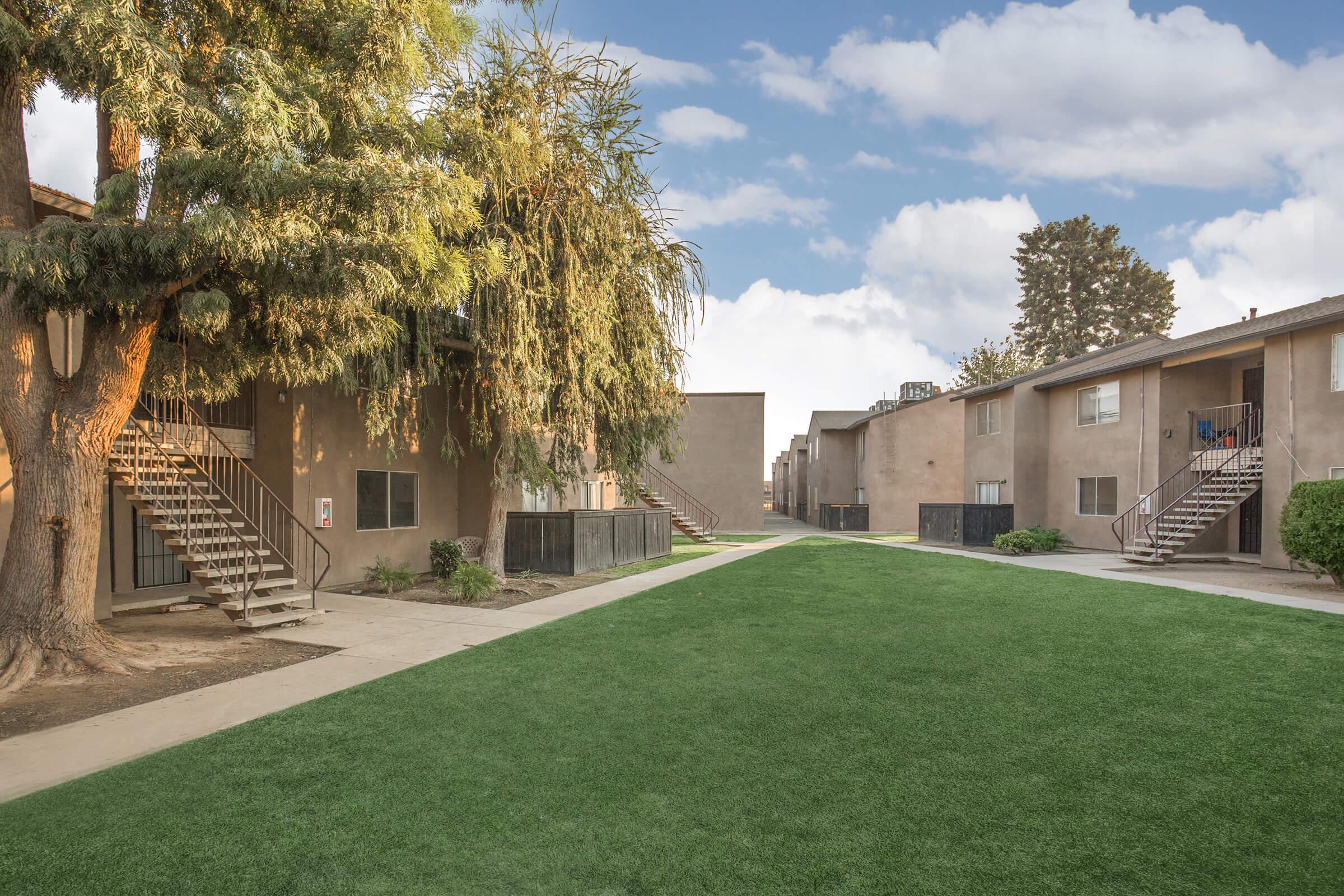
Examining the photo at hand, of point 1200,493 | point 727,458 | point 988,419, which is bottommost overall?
point 1200,493

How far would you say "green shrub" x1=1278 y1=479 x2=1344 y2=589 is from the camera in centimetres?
1178

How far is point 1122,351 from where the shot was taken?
21.6 meters

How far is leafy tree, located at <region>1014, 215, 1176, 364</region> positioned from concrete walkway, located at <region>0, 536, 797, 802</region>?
144 feet

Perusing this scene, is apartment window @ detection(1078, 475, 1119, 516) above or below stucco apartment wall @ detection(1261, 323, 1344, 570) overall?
below

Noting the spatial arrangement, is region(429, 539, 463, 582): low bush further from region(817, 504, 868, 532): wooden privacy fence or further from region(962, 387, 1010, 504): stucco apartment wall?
region(817, 504, 868, 532): wooden privacy fence

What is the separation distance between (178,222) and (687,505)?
2569 centimetres

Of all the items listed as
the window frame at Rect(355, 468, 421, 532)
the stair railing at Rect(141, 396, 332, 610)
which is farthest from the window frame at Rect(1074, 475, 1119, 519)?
the stair railing at Rect(141, 396, 332, 610)

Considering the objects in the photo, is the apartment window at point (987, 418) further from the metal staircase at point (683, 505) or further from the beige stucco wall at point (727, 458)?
the metal staircase at point (683, 505)

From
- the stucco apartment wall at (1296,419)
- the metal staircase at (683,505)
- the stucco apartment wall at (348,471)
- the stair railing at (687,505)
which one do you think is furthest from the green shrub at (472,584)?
the stair railing at (687,505)

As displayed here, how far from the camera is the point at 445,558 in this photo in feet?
44.0

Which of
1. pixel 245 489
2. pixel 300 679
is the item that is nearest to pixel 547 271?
pixel 245 489

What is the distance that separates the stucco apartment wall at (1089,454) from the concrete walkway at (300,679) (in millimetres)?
14923

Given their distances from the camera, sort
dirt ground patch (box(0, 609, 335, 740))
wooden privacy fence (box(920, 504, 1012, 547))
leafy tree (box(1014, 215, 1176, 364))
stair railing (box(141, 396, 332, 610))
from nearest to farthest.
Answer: dirt ground patch (box(0, 609, 335, 740)) < stair railing (box(141, 396, 332, 610)) < wooden privacy fence (box(920, 504, 1012, 547)) < leafy tree (box(1014, 215, 1176, 364))

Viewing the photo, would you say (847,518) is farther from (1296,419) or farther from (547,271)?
(547,271)
